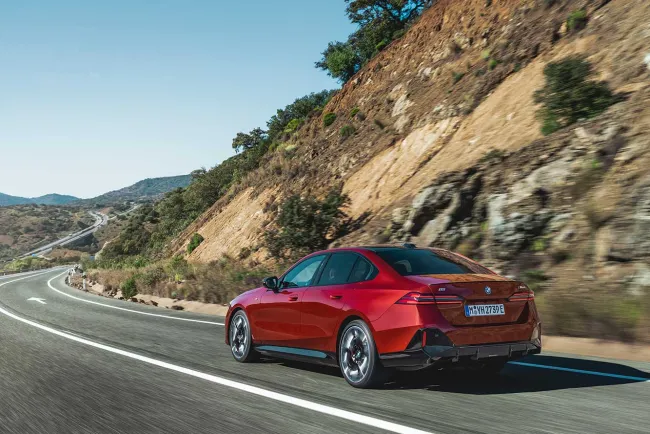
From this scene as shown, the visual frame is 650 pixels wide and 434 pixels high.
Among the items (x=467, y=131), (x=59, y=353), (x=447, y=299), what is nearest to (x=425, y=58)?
(x=467, y=131)

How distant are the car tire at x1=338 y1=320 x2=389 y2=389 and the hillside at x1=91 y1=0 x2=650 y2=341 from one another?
4.01 m

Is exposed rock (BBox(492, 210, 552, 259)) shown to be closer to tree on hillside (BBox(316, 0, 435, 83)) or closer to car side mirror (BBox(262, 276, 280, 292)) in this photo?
car side mirror (BBox(262, 276, 280, 292))

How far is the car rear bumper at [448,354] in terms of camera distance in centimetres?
614

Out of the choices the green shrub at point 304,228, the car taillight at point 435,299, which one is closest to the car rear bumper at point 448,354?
the car taillight at point 435,299

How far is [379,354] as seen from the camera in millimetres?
6516

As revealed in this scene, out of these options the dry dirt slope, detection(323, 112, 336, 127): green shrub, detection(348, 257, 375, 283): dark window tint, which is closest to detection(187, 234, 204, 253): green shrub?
the dry dirt slope

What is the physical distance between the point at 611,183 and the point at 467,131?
456 inches

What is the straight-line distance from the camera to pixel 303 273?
8.31m

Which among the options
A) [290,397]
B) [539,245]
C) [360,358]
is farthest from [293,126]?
[290,397]

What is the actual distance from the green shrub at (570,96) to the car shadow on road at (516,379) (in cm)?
1145

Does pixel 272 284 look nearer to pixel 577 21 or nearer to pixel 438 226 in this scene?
pixel 438 226

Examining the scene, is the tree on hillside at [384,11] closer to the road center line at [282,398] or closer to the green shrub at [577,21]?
the green shrub at [577,21]

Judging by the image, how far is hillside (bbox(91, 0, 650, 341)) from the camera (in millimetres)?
12375

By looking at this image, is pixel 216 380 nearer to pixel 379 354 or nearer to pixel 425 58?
pixel 379 354
